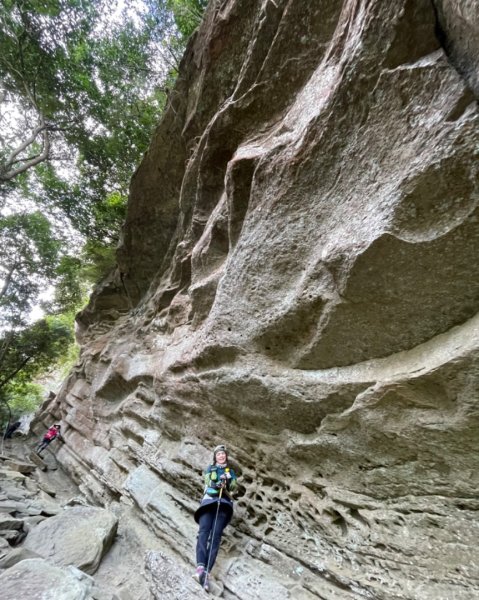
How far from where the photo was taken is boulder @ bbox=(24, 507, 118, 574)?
444 cm

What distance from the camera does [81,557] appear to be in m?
4.46

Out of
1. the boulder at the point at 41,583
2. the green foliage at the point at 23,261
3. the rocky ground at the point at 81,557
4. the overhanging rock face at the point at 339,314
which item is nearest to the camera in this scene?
the overhanging rock face at the point at 339,314

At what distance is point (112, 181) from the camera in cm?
1462

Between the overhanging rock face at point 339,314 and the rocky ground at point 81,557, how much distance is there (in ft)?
1.61

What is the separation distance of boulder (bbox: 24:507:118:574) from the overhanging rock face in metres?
0.72

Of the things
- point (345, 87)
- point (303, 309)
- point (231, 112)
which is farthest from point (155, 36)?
point (303, 309)

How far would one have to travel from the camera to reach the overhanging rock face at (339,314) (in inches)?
113

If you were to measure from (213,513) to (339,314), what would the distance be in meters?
3.06

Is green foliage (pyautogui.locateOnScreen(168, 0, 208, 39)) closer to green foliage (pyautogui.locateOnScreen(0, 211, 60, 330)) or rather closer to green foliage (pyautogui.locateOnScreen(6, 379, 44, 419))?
green foliage (pyautogui.locateOnScreen(0, 211, 60, 330))

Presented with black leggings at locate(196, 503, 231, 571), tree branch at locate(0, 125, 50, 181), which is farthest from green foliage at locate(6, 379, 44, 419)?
black leggings at locate(196, 503, 231, 571)

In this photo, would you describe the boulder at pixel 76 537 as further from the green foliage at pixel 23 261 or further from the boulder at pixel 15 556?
the green foliage at pixel 23 261

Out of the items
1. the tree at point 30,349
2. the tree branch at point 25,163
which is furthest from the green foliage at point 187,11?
the tree at point 30,349

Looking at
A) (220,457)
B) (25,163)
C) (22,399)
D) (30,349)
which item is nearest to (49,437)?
(30,349)

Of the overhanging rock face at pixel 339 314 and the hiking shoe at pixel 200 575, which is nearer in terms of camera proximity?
the overhanging rock face at pixel 339 314
